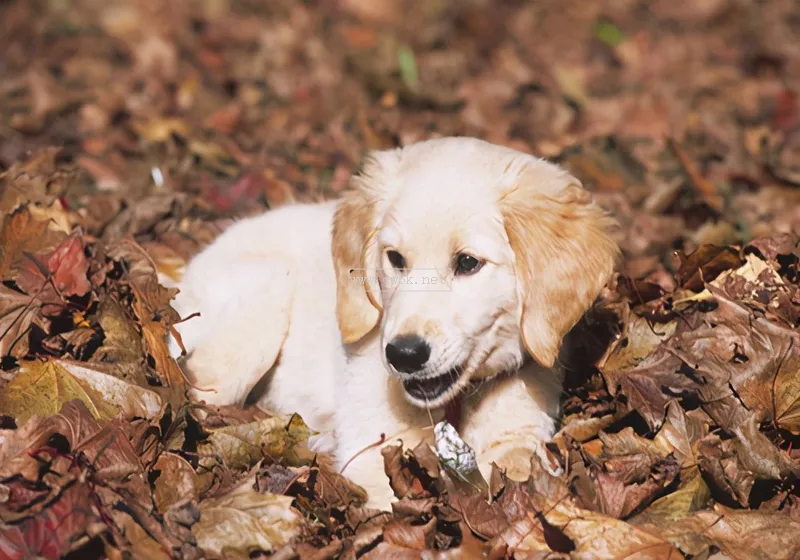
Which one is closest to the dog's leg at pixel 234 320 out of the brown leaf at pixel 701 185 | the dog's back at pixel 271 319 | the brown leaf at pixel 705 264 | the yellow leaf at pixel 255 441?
the dog's back at pixel 271 319

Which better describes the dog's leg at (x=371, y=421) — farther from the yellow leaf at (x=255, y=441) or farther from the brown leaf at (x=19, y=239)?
the brown leaf at (x=19, y=239)

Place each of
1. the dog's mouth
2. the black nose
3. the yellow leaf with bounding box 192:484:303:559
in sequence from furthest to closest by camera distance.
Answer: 1. the dog's mouth
2. the black nose
3. the yellow leaf with bounding box 192:484:303:559

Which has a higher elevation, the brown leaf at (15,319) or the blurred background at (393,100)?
the brown leaf at (15,319)

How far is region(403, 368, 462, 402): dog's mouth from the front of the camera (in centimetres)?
319

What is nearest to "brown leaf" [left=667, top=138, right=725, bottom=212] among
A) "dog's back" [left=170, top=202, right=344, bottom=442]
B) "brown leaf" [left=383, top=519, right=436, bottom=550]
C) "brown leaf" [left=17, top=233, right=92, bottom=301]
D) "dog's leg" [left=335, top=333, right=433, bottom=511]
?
"dog's back" [left=170, top=202, right=344, bottom=442]

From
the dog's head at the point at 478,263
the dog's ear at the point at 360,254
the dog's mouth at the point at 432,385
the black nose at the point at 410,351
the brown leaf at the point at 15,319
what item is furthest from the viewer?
the dog's ear at the point at 360,254

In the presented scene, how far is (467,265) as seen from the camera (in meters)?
3.13

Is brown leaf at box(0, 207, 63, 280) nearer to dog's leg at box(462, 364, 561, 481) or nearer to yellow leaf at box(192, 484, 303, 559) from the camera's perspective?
yellow leaf at box(192, 484, 303, 559)

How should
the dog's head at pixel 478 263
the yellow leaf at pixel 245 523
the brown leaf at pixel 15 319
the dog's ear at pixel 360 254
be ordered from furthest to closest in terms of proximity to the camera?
the dog's ear at pixel 360 254
the brown leaf at pixel 15 319
the dog's head at pixel 478 263
the yellow leaf at pixel 245 523

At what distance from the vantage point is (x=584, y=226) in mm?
3260

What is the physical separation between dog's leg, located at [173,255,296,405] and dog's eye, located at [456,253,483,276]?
1132mm

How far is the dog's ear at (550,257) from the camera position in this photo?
315 cm

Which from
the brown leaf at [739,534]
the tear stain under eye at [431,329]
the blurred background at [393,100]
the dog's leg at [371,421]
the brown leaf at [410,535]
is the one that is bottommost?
the blurred background at [393,100]

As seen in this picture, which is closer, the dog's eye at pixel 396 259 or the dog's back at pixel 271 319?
the dog's eye at pixel 396 259
